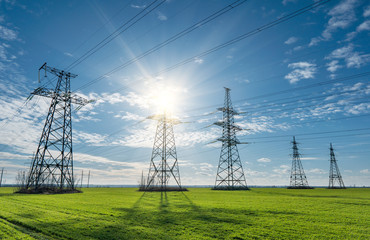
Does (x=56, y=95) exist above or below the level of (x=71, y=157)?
above

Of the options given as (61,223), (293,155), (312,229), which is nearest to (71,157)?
(61,223)

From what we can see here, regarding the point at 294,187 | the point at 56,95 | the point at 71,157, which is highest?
the point at 56,95

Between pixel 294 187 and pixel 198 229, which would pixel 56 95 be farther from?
pixel 294 187

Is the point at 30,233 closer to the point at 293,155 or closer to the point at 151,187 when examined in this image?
the point at 151,187

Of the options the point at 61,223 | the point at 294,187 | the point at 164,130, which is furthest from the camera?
the point at 294,187

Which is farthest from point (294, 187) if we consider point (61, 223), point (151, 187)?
point (61, 223)

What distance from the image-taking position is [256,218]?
15344mm

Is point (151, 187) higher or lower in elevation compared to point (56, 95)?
lower

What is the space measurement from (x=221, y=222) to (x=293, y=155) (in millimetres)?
81773

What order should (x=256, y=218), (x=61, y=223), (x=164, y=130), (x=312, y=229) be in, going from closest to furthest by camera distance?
1. (x=312, y=229)
2. (x=61, y=223)
3. (x=256, y=218)
4. (x=164, y=130)

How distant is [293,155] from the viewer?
85812 mm

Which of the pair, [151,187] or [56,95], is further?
[151,187]

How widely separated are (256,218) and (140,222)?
7.68m

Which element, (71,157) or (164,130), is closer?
(71,157)
